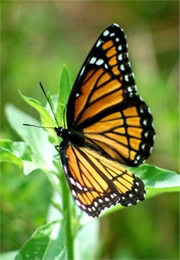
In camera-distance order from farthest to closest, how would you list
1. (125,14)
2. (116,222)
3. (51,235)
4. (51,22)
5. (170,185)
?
(125,14), (51,22), (116,222), (51,235), (170,185)

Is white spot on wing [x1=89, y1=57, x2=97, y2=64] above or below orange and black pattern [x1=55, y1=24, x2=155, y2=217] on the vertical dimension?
above

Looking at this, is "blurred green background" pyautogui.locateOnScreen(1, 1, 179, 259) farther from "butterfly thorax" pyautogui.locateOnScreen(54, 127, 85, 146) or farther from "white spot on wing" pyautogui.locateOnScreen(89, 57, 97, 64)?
"white spot on wing" pyautogui.locateOnScreen(89, 57, 97, 64)

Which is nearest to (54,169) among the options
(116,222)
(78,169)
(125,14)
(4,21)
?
(78,169)

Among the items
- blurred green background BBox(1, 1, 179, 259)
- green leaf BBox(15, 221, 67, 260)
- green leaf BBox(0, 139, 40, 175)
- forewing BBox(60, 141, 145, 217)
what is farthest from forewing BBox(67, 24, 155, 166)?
blurred green background BBox(1, 1, 179, 259)

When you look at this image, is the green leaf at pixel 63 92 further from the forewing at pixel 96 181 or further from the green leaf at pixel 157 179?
the green leaf at pixel 157 179

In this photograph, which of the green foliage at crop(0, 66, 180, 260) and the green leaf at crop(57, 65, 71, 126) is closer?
the green foliage at crop(0, 66, 180, 260)

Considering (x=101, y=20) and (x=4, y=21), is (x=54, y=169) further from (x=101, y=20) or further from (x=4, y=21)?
(x=101, y=20)

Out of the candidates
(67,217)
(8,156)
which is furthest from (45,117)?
(67,217)

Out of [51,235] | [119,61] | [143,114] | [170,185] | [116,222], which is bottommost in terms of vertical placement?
[116,222]
